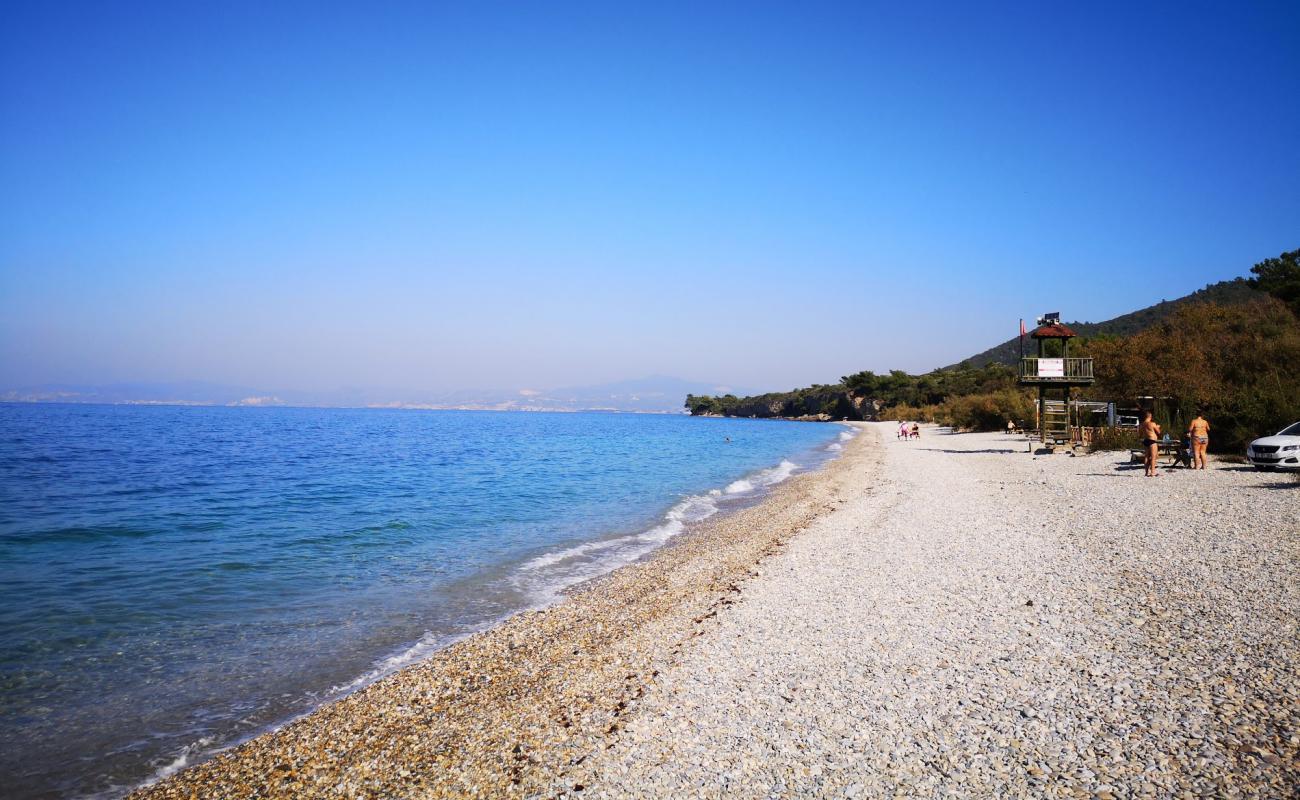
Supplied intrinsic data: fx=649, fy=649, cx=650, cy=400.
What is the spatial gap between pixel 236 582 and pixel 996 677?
11.4m

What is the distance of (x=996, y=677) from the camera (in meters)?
5.52

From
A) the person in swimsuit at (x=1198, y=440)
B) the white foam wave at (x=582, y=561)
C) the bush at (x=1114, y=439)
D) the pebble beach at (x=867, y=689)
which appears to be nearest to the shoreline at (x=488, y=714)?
the pebble beach at (x=867, y=689)

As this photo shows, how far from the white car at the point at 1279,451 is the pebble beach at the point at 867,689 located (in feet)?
31.6

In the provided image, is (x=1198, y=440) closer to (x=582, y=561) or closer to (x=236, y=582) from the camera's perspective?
(x=582, y=561)

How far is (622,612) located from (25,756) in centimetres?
597

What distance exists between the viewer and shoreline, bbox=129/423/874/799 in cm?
487

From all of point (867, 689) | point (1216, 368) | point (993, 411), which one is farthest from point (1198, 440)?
point (993, 411)

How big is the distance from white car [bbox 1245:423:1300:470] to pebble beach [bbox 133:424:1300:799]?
9638mm

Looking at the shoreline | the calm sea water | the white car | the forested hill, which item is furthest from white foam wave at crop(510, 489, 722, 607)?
the forested hill

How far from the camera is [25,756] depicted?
5.57 metres

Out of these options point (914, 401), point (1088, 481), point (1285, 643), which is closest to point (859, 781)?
point (1285, 643)

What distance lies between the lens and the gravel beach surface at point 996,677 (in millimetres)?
4164

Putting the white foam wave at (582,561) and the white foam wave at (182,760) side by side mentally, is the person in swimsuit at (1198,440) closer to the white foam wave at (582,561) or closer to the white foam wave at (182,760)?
the white foam wave at (582,561)

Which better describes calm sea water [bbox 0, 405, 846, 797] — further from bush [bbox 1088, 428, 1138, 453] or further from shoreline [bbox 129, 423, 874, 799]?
bush [bbox 1088, 428, 1138, 453]
